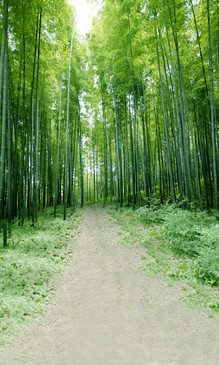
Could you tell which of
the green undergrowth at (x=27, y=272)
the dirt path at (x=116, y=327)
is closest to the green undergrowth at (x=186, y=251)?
the dirt path at (x=116, y=327)

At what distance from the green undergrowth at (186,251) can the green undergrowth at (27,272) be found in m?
1.55

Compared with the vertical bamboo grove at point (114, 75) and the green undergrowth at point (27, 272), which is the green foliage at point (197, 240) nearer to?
the vertical bamboo grove at point (114, 75)

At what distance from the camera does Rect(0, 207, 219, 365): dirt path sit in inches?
69.3

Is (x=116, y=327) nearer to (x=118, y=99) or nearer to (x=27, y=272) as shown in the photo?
(x=27, y=272)

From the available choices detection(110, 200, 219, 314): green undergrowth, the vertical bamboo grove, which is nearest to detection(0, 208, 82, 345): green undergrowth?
the vertical bamboo grove

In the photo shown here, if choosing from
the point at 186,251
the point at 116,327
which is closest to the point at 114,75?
the point at 186,251

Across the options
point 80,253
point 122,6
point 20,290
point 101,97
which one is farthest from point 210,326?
point 101,97

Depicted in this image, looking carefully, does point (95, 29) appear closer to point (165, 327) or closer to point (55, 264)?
point (55, 264)

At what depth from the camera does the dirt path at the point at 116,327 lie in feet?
5.77

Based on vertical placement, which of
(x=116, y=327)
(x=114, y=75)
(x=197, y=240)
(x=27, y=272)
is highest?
(x=114, y=75)

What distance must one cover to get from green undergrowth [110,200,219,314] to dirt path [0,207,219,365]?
25 cm

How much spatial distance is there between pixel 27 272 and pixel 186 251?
9.01 feet

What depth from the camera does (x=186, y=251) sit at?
379cm

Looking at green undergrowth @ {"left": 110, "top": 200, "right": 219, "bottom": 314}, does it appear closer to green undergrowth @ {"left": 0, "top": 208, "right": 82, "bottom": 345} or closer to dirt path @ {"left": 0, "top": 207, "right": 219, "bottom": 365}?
dirt path @ {"left": 0, "top": 207, "right": 219, "bottom": 365}
